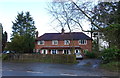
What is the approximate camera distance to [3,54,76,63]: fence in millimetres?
29438

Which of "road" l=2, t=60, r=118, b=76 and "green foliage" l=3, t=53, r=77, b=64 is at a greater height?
"green foliage" l=3, t=53, r=77, b=64

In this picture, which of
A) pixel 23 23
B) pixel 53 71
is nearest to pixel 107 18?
pixel 53 71

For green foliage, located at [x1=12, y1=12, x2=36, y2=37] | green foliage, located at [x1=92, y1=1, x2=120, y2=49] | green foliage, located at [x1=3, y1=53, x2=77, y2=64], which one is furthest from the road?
green foliage, located at [x1=12, y1=12, x2=36, y2=37]

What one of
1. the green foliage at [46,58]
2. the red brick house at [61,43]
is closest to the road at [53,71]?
the green foliage at [46,58]

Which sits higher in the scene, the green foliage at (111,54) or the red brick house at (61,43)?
the red brick house at (61,43)

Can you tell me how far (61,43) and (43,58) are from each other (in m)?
21.4

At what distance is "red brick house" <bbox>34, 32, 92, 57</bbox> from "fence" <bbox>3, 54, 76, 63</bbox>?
18.9 m

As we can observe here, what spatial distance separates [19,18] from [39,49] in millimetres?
25802

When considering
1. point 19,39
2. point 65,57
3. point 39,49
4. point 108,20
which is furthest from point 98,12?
point 39,49

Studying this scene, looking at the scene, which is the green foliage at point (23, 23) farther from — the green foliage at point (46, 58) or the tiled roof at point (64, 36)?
the green foliage at point (46, 58)

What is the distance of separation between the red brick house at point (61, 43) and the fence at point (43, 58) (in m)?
18.9

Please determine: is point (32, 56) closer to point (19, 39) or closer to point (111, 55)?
point (19, 39)

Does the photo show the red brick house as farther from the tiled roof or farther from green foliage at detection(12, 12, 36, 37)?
green foliage at detection(12, 12, 36, 37)

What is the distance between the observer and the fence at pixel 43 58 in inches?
1159
